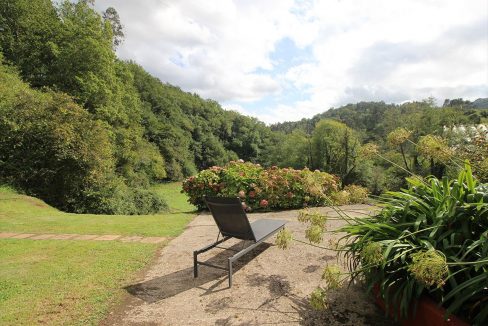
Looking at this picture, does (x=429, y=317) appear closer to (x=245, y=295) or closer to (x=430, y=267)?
(x=430, y=267)

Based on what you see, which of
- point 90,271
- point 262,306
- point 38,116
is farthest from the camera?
point 38,116

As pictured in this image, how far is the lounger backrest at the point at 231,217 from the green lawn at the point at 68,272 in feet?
4.28

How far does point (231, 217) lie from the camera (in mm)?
3834

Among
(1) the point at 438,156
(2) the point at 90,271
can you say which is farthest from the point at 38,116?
(1) the point at 438,156

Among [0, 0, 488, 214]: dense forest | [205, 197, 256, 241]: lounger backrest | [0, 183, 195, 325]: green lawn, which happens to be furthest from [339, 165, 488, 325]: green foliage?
[0, 183, 195, 325]: green lawn

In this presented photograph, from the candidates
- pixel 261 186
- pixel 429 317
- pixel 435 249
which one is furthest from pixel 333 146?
pixel 429 317

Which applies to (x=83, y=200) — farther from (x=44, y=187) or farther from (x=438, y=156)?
(x=438, y=156)

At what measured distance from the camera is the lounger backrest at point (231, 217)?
3.66 m

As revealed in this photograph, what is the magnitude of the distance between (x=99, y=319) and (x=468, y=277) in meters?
3.03

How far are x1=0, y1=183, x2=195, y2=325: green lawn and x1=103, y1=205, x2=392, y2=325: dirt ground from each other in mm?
304

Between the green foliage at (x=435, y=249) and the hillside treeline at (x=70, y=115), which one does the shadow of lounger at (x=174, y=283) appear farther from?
the hillside treeline at (x=70, y=115)

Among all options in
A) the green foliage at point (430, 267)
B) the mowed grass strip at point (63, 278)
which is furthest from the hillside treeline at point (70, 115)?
the green foliage at point (430, 267)

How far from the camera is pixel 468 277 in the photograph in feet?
6.53

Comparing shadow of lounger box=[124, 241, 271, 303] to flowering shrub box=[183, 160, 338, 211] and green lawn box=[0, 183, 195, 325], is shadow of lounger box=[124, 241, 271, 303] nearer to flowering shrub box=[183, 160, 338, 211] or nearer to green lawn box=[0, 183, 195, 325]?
green lawn box=[0, 183, 195, 325]
